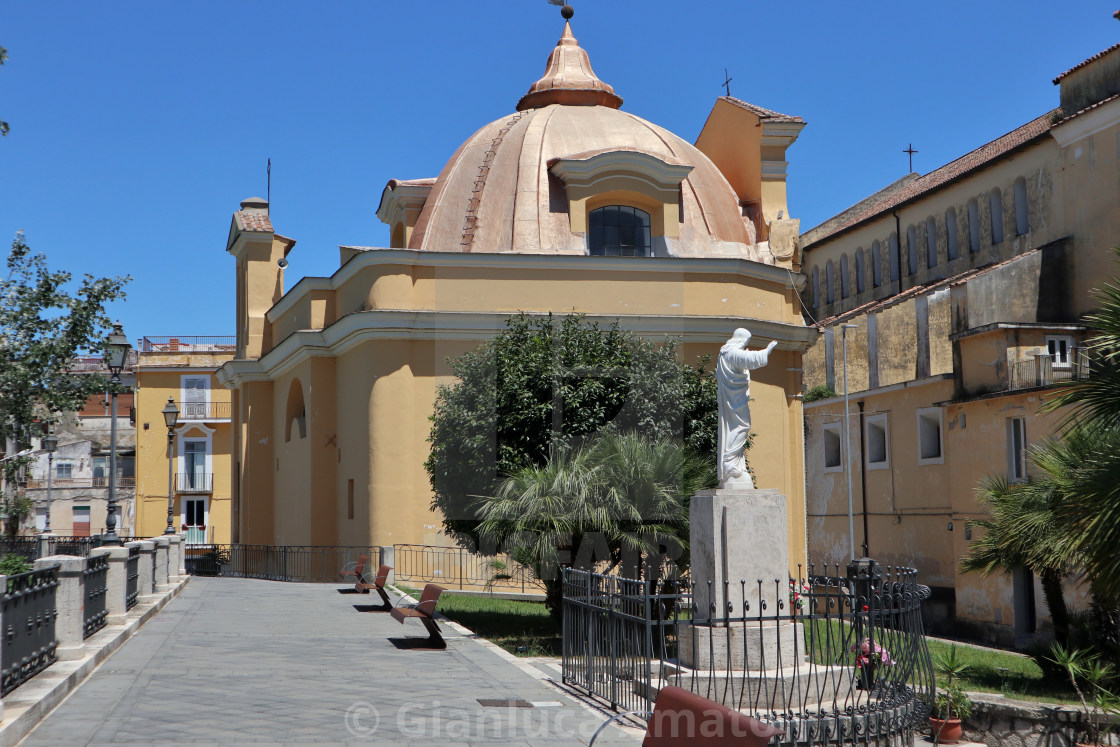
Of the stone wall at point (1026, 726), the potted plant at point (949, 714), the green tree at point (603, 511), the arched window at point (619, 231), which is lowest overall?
the stone wall at point (1026, 726)

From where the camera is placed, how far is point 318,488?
25.5 meters

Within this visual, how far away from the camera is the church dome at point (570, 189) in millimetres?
26250

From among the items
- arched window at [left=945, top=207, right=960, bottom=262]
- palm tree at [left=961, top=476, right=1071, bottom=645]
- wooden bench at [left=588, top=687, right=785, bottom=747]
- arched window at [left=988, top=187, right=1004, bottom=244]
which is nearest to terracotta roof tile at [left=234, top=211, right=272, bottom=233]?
palm tree at [left=961, top=476, right=1071, bottom=645]

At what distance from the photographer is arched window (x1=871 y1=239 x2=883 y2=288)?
156ft

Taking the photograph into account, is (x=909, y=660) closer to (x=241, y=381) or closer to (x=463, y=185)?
(x=463, y=185)

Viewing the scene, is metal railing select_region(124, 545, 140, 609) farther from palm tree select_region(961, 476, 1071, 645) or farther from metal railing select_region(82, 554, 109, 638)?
palm tree select_region(961, 476, 1071, 645)

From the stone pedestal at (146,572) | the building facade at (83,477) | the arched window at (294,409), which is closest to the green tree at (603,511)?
the stone pedestal at (146,572)

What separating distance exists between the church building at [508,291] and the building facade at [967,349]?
5.64 m

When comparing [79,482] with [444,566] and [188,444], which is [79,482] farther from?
[444,566]

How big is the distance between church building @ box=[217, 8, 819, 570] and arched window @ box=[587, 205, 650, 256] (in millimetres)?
48

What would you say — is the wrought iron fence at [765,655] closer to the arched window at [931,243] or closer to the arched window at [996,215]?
the arched window at [996,215]

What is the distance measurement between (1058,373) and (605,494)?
64.9 ft

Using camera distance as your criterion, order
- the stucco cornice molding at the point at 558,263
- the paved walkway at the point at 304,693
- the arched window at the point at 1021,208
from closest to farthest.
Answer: the paved walkway at the point at 304,693 < the stucco cornice molding at the point at 558,263 < the arched window at the point at 1021,208

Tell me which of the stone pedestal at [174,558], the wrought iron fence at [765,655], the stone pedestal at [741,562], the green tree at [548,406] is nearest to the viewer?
the wrought iron fence at [765,655]
